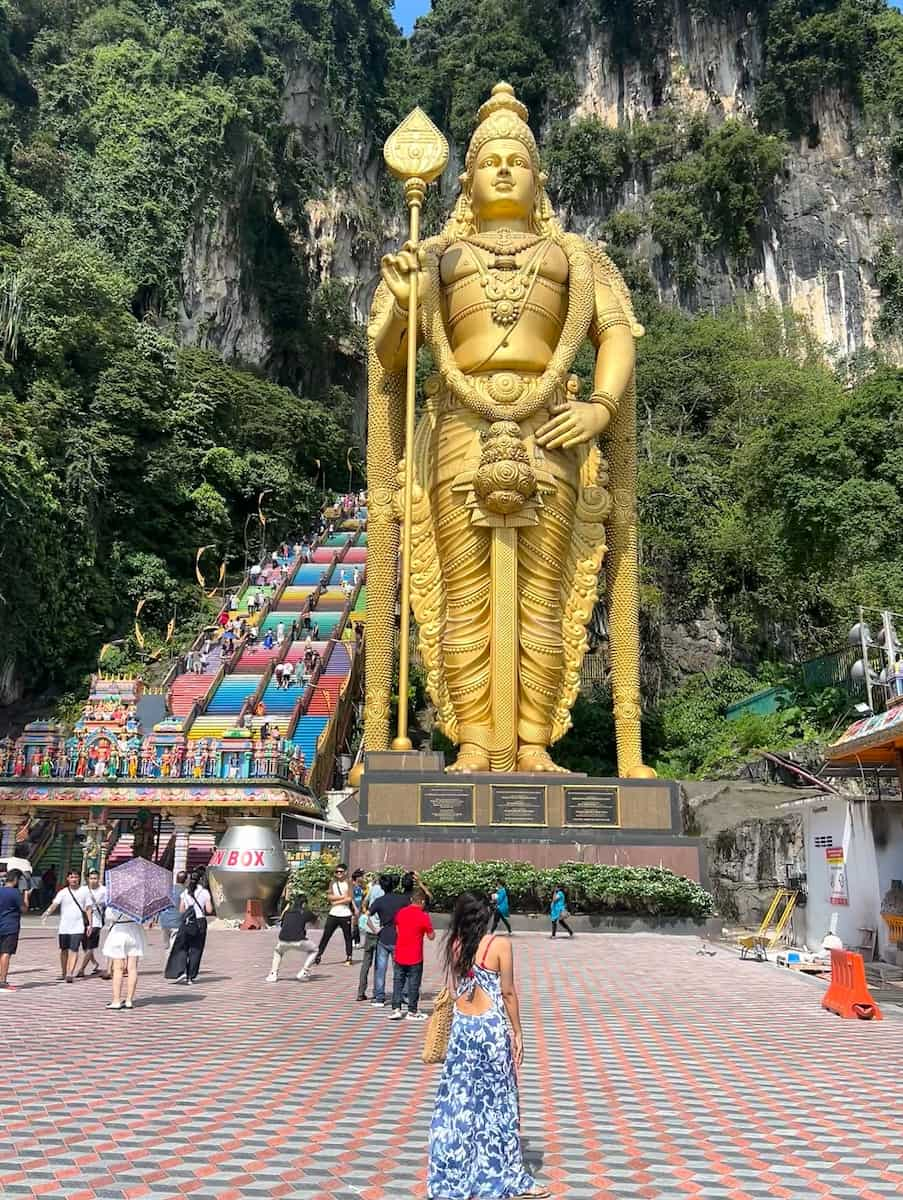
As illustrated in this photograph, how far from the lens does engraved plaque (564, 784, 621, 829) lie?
39.2ft

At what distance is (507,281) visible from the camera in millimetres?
13078

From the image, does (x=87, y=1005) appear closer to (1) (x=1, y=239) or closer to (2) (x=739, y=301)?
(1) (x=1, y=239)

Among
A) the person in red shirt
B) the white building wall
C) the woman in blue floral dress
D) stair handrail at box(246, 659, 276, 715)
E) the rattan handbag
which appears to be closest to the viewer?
the woman in blue floral dress

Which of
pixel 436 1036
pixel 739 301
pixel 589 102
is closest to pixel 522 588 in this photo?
pixel 436 1036

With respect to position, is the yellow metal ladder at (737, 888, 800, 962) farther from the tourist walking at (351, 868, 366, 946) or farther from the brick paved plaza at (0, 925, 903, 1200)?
A: the tourist walking at (351, 868, 366, 946)

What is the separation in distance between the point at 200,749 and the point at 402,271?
747 centimetres

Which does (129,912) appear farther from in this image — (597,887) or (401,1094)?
(597,887)

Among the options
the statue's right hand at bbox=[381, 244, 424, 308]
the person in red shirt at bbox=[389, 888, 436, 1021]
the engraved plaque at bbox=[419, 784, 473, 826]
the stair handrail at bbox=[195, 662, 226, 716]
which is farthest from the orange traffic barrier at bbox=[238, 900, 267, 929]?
the stair handrail at bbox=[195, 662, 226, 716]

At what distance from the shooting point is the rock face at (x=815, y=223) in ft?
119

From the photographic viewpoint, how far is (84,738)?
17.0m

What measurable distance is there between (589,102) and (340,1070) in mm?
45165

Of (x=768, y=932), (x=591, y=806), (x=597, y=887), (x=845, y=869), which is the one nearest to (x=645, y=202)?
(x=591, y=806)

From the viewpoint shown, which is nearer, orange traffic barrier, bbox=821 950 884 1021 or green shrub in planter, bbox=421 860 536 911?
orange traffic barrier, bbox=821 950 884 1021

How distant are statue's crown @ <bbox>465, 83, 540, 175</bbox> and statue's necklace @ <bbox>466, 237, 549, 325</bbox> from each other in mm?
1571
